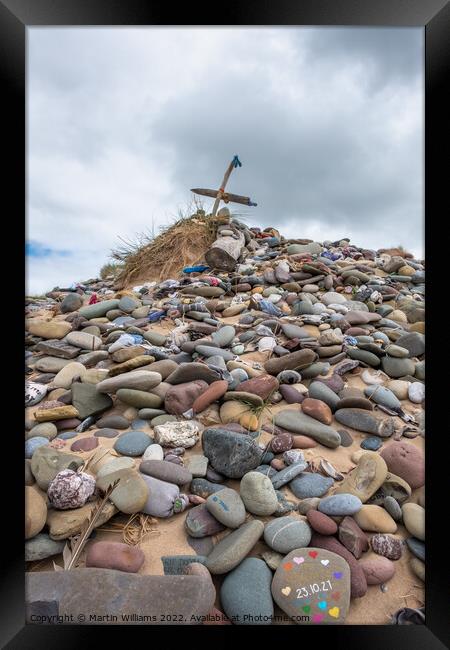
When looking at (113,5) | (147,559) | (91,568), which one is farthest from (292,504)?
(113,5)

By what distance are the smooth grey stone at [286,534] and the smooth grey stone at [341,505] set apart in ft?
0.35

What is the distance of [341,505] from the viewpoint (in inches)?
54.6

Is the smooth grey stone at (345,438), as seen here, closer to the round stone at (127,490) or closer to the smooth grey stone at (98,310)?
the round stone at (127,490)

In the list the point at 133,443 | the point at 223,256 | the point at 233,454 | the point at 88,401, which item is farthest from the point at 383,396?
the point at 223,256

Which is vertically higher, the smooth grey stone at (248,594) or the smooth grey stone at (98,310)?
the smooth grey stone at (98,310)

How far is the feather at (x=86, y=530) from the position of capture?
1.25m

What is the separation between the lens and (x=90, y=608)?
106 cm

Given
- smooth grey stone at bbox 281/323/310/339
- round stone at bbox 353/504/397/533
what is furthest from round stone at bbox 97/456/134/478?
smooth grey stone at bbox 281/323/310/339

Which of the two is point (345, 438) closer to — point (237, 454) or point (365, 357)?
point (237, 454)

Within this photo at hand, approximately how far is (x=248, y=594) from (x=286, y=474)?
1.71 feet

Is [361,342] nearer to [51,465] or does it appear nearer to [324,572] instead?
[324,572]

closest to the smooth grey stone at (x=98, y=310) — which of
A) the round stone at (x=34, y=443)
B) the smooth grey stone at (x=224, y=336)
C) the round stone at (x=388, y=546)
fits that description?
the smooth grey stone at (x=224, y=336)

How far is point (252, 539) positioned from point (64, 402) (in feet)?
5.03
